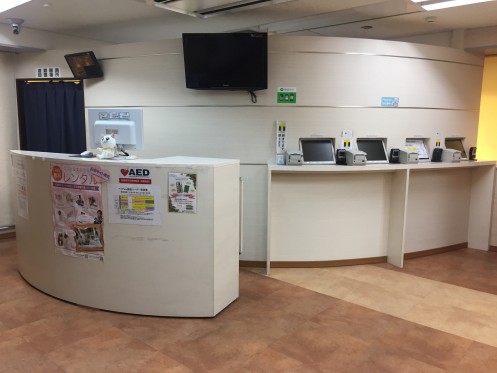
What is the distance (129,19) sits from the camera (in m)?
4.72

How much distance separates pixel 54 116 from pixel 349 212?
14.2ft

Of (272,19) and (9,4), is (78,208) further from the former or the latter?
(272,19)

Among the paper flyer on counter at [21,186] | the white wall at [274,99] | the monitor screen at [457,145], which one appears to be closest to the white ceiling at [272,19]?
the white wall at [274,99]

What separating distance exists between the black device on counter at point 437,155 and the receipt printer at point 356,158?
46.6 inches

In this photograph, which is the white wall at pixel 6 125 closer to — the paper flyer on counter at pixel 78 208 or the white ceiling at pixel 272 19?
the white ceiling at pixel 272 19

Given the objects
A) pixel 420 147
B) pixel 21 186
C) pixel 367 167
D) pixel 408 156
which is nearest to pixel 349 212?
pixel 367 167

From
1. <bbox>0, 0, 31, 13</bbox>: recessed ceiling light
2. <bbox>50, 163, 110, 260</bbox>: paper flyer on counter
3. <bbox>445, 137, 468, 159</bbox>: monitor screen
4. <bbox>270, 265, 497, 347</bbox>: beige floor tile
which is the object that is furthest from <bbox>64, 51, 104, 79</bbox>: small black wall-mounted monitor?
<bbox>445, 137, 468, 159</bbox>: monitor screen

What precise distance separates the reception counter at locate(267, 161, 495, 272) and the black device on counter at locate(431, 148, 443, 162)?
0.47 feet

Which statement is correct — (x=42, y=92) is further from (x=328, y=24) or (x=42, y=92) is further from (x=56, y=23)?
(x=328, y=24)

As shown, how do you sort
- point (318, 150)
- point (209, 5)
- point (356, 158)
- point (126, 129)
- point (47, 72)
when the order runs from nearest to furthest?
1. point (126, 129)
2. point (209, 5)
3. point (356, 158)
4. point (318, 150)
5. point (47, 72)

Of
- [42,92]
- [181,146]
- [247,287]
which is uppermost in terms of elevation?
[42,92]

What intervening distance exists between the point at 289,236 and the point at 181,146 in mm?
1662

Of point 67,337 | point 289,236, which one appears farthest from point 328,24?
point 67,337

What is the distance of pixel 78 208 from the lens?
320 centimetres
